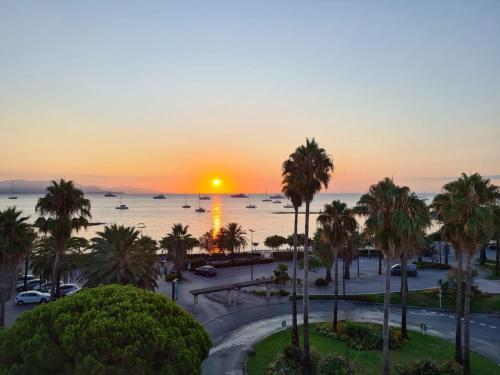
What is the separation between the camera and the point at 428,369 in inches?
958

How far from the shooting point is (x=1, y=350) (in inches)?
551

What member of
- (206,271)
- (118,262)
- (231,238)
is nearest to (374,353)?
(118,262)

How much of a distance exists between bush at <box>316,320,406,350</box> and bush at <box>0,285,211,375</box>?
18521 mm

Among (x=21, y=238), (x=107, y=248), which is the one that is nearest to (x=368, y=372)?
(x=107, y=248)

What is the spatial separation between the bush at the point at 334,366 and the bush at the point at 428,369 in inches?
163

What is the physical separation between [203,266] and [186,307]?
17891 millimetres

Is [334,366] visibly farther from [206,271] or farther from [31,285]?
[31,285]

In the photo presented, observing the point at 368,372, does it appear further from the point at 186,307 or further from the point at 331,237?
the point at 186,307

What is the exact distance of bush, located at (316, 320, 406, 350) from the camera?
97.6 feet

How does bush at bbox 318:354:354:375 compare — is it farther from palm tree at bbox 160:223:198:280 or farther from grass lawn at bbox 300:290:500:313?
palm tree at bbox 160:223:198:280

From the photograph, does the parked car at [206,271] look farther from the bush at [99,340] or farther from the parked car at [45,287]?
the bush at [99,340]

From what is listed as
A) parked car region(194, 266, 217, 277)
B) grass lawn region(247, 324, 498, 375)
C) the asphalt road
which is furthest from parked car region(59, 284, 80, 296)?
grass lawn region(247, 324, 498, 375)

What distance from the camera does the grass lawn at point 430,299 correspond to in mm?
39384

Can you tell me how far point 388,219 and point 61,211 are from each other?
24449 mm
